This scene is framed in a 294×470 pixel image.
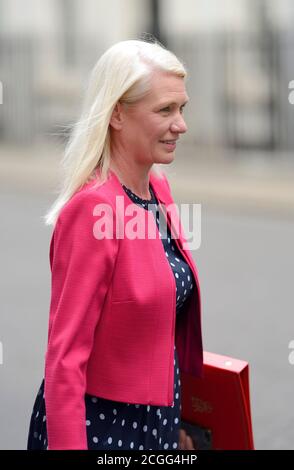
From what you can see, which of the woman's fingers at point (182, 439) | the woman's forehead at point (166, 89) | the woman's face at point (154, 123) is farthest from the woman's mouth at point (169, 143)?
the woman's fingers at point (182, 439)

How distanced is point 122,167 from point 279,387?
3.35 m

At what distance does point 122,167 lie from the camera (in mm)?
2658

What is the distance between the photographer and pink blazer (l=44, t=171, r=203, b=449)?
96.3 inches

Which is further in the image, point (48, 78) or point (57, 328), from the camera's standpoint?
point (48, 78)

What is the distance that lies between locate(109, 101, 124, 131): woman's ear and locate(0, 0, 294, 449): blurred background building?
2.63m

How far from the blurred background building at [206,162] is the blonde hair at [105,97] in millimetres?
2567

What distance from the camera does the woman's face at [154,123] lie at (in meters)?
2.58

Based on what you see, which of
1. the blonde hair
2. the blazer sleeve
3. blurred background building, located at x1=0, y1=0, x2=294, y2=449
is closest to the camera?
the blazer sleeve

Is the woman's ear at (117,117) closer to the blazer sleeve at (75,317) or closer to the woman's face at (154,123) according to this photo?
the woman's face at (154,123)

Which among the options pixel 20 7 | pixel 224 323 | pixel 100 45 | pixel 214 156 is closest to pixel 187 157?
pixel 214 156

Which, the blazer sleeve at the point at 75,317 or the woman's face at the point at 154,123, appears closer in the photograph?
the blazer sleeve at the point at 75,317

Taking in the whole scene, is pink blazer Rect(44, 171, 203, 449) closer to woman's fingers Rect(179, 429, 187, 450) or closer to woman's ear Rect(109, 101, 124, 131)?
woman's ear Rect(109, 101, 124, 131)

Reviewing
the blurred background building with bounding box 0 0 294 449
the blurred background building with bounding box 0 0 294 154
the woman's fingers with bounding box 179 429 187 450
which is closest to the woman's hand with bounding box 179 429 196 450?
the woman's fingers with bounding box 179 429 187 450

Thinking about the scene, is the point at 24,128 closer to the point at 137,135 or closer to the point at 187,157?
the point at 187,157
